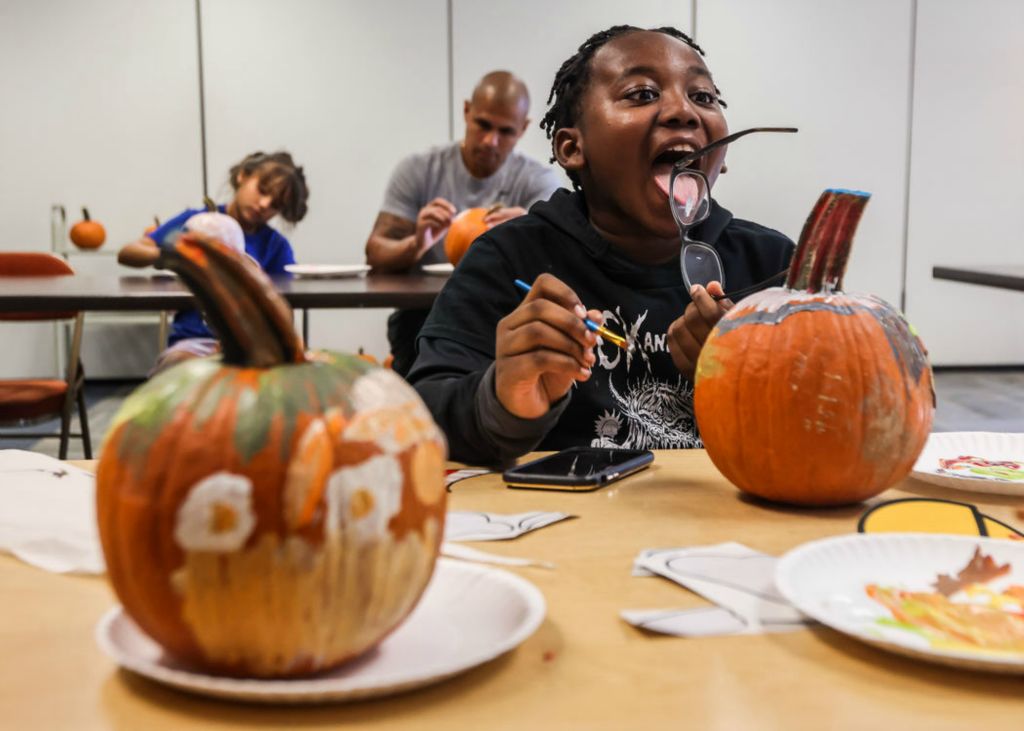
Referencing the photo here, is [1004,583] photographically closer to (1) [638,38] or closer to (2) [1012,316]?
(1) [638,38]

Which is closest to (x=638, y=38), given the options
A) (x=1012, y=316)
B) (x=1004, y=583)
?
(x=1004, y=583)

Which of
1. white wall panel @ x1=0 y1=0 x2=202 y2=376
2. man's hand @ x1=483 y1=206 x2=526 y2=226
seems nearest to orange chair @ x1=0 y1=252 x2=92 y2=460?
man's hand @ x1=483 y1=206 x2=526 y2=226

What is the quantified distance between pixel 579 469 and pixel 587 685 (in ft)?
1.52

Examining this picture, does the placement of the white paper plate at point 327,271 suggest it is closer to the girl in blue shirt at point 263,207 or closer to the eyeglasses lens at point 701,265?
the girl in blue shirt at point 263,207

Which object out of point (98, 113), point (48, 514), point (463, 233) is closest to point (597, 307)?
point (48, 514)

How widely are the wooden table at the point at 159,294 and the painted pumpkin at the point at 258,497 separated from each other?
1.89 meters

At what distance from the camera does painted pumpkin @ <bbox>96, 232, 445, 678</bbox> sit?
0.45 meters

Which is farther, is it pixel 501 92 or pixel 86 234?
pixel 86 234

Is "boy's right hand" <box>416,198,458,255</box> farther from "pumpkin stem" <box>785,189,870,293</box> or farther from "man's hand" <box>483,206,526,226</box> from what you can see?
"pumpkin stem" <box>785,189,870,293</box>

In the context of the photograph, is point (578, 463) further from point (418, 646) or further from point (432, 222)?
point (432, 222)

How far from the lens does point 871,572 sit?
641 millimetres

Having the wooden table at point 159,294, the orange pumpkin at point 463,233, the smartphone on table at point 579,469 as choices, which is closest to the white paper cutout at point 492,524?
the smartphone on table at point 579,469

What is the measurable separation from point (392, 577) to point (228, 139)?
5.22 meters

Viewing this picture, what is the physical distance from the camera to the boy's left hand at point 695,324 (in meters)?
1.08
